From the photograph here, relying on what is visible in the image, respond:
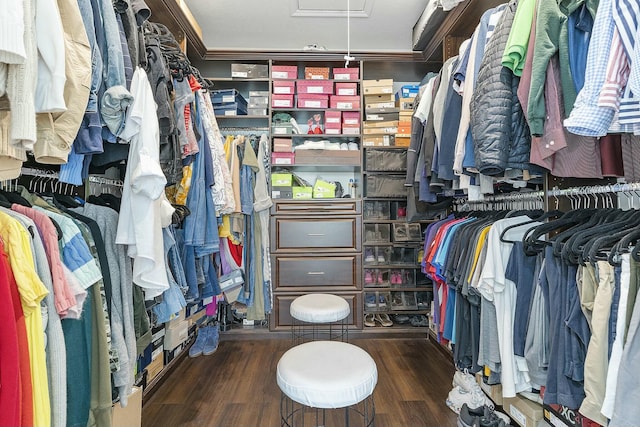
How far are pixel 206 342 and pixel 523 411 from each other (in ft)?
7.01

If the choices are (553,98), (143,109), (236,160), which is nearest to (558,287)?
(553,98)

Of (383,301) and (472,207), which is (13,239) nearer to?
(472,207)

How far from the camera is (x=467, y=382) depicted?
188cm

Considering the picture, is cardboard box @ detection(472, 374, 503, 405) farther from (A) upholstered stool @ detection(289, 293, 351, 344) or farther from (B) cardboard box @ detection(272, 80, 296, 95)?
(B) cardboard box @ detection(272, 80, 296, 95)

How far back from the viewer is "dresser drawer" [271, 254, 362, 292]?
294 cm

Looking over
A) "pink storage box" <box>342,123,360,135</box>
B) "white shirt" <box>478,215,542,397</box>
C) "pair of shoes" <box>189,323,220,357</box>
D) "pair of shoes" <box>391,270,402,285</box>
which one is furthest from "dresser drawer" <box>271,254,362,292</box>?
"white shirt" <box>478,215,542,397</box>

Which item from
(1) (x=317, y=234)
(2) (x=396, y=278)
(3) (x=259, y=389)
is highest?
(1) (x=317, y=234)

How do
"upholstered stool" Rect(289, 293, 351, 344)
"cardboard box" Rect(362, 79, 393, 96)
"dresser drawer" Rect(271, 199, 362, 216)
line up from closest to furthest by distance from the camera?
"upholstered stool" Rect(289, 293, 351, 344), "dresser drawer" Rect(271, 199, 362, 216), "cardboard box" Rect(362, 79, 393, 96)

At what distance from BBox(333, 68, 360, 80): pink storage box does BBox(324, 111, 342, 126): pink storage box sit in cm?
31

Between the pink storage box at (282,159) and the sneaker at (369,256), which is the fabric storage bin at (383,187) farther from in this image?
the pink storage box at (282,159)

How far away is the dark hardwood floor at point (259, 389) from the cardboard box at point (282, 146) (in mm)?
1596

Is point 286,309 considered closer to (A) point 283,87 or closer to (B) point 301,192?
(B) point 301,192

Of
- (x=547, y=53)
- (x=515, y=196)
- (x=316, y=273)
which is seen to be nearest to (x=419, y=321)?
(x=316, y=273)

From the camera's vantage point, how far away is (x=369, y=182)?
299 centimetres
